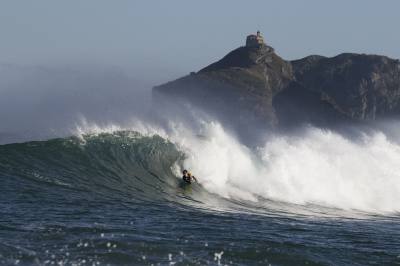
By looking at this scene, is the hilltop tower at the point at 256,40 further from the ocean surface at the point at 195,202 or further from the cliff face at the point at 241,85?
the ocean surface at the point at 195,202

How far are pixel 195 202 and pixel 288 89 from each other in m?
159

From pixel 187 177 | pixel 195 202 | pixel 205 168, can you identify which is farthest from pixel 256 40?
pixel 195 202

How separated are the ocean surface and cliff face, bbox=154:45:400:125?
410ft

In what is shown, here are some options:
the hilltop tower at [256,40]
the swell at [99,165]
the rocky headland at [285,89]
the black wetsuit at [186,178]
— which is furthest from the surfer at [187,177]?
the hilltop tower at [256,40]

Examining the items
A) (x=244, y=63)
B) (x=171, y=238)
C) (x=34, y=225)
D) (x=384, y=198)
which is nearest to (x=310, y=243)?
(x=171, y=238)

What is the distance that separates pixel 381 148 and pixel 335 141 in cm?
454

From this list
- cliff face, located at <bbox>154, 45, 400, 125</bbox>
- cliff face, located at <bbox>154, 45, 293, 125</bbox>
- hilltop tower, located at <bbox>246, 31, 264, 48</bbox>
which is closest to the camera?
cliff face, located at <bbox>154, 45, 293, 125</bbox>

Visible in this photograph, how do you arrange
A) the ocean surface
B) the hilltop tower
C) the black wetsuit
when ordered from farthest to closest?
the hilltop tower → the black wetsuit → the ocean surface

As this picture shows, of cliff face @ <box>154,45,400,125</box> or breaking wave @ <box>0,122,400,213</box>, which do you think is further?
cliff face @ <box>154,45,400,125</box>

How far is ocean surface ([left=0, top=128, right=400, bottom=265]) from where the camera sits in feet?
54.2

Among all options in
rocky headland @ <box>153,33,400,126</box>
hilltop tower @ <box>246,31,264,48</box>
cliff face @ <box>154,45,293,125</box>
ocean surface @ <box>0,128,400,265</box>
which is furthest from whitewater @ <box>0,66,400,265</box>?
hilltop tower @ <box>246,31,264,48</box>

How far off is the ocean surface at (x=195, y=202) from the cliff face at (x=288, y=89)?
124895mm

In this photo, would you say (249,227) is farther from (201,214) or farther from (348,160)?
(348,160)

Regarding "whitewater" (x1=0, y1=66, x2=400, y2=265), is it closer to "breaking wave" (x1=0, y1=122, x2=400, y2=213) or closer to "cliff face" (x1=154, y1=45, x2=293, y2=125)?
"breaking wave" (x1=0, y1=122, x2=400, y2=213)
